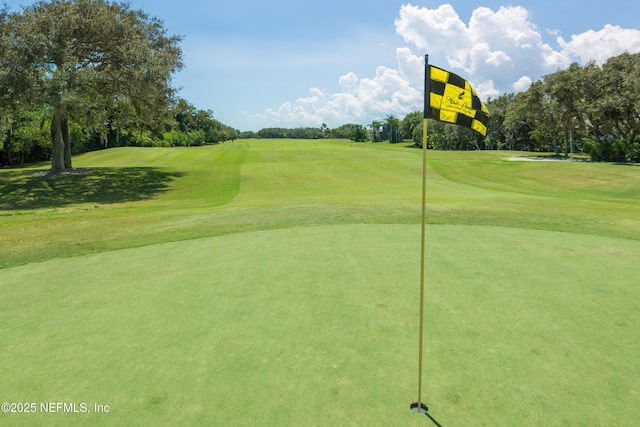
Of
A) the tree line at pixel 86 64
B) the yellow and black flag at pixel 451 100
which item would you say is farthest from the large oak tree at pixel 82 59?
the yellow and black flag at pixel 451 100

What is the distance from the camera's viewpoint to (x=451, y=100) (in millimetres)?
4555

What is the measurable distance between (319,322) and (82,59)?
28757mm

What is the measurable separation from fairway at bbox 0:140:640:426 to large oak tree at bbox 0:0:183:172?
47.2 feet

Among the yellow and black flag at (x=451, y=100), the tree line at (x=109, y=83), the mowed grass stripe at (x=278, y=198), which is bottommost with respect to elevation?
the mowed grass stripe at (x=278, y=198)

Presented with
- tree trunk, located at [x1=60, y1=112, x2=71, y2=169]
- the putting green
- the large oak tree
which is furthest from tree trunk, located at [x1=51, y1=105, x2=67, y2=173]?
the putting green

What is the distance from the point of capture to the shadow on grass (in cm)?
2154

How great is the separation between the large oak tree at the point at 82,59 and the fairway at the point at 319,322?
14372 mm

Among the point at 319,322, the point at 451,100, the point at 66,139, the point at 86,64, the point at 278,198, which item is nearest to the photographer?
the point at 451,100

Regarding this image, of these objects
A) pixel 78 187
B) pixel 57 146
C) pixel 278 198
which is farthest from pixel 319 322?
pixel 57 146

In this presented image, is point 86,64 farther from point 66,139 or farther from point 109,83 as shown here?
point 66,139

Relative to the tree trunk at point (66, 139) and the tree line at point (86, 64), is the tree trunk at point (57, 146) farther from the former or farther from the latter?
the tree trunk at point (66, 139)

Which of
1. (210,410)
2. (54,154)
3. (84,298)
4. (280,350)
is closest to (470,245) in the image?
(280,350)

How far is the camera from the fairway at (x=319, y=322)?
347 cm

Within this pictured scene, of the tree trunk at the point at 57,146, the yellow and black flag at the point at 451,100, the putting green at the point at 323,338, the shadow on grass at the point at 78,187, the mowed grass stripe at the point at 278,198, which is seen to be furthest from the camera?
the tree trunk at the point at 57,146
